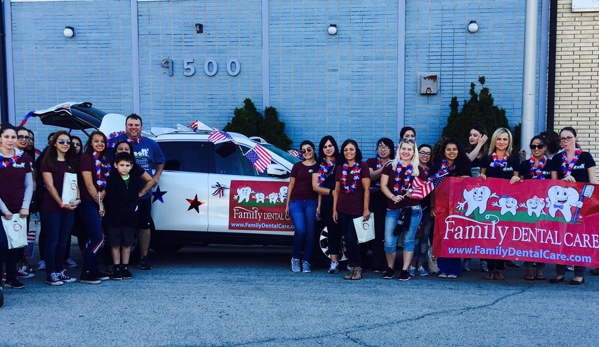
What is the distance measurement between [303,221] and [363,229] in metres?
0.79

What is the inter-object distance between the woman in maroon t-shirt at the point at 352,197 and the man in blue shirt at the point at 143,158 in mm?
2365

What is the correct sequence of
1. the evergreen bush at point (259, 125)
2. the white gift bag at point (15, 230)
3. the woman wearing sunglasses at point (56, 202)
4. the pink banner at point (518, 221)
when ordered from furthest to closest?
1. the evergreen bush at point (259, 125)
2. the pink banner at point (518, 221)
3. the woman wearing sunglasses at point (56, 202)
4. the white gift bag at point (15, 230)

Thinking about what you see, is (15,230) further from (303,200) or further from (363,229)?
(363,229)

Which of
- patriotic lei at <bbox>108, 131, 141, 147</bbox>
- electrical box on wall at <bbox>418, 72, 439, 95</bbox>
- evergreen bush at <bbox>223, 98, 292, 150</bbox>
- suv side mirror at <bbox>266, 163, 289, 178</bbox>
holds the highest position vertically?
electrical box on wall at <bbox>418, 72, 439, 95</bbox>

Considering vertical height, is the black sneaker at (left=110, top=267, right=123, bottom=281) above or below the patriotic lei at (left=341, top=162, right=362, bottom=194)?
below

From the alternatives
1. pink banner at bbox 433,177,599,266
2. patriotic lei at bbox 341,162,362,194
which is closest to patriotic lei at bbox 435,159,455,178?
pink banner at bbox 433,177,599,266

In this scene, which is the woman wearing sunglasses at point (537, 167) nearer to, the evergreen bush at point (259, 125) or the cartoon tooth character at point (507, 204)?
the cartoon tooth character at point (507, 204)

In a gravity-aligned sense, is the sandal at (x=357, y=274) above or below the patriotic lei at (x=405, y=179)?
below

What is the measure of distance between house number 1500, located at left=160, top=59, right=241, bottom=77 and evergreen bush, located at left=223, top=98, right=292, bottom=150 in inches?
30.4

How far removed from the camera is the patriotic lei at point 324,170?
286 inches

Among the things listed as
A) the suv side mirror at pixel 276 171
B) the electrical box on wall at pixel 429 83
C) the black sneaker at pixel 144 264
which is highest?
the electrical box on wall at pixel 429 83

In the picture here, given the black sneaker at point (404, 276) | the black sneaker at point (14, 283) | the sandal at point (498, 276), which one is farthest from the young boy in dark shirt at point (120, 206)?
the sandal at point (498, 276)

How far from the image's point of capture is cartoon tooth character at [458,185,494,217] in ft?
23.1

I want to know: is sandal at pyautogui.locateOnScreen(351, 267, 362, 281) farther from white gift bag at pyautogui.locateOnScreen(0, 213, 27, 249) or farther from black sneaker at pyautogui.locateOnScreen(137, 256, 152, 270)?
white gift bag at pyautogui.locateOnScreen(0, 213, 27, 249)
